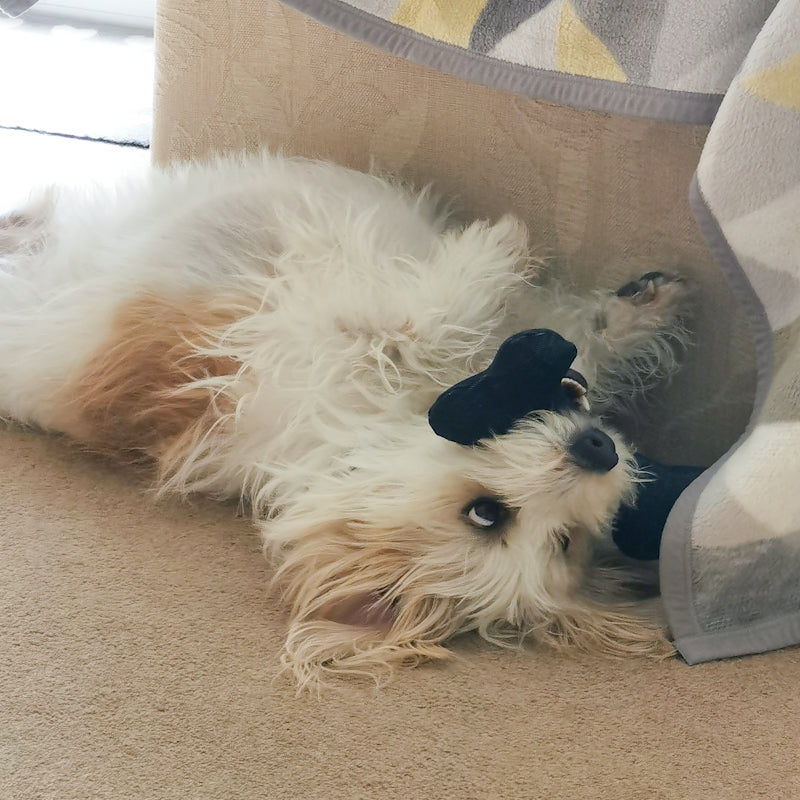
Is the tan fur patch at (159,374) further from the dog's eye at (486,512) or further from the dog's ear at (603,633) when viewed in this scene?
the dog's ear at (603,633)

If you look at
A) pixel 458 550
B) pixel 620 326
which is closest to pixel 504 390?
pixel 458 550

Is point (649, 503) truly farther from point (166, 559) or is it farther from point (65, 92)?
point (65, 92)

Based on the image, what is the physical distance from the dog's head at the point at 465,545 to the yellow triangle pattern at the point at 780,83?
0.42 meters

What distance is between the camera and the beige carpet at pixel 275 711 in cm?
109

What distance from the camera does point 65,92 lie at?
11.4ft

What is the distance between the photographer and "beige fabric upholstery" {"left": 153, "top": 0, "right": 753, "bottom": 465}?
1485 millimetres

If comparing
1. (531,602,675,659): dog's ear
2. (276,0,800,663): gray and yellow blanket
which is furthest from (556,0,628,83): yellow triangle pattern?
(531,602,675,659): dog's ear

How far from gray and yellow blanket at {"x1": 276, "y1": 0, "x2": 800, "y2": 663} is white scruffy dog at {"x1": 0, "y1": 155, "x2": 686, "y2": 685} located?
11cm

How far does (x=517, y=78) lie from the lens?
1.37 m

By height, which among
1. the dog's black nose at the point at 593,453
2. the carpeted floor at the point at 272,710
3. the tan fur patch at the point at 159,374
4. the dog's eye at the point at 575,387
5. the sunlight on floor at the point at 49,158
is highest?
the dog's eye at the point at 575,387

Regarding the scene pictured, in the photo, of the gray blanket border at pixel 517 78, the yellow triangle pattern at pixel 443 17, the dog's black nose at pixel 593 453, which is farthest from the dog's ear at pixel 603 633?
the yellow triangle pattern at pixel 443 17

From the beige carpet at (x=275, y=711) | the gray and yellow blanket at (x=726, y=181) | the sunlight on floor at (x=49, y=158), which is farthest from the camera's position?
the sunlight on floor at (x=49, y=158)

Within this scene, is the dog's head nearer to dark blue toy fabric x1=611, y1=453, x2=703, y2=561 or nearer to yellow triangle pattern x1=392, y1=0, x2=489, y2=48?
dark blue toy fabric x1=611, y1=453, x2=703, y2=561

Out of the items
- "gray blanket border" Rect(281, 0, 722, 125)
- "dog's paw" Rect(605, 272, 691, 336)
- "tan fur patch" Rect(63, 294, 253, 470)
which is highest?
"gray blanket border" Rect(281, 0, 722, 125)
